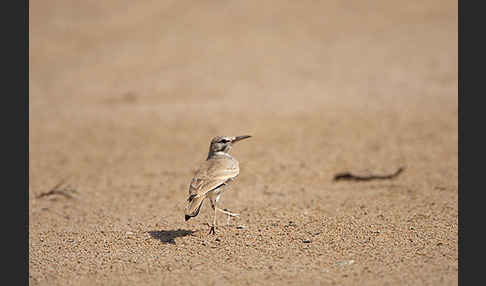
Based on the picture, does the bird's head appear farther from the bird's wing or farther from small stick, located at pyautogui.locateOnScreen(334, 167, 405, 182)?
small stick, located at pyautogui.locateOnScreen(334, 167, 405, 182)

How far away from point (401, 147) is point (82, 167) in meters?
6.53

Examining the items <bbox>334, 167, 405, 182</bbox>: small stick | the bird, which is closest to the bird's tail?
the bird

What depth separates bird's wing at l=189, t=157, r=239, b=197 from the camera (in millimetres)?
5756

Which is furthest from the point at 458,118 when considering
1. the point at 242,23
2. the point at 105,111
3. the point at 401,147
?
the point at 242,23

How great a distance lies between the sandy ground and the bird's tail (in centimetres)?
44

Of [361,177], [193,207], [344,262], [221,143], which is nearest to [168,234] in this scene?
[193,207]

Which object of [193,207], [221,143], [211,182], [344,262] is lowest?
[344,262]

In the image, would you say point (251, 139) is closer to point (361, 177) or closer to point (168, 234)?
point (361, 177)

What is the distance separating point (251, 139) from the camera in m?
12.3

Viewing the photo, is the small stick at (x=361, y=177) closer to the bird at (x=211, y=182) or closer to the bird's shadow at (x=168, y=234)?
the bird at (x=211, y=182)

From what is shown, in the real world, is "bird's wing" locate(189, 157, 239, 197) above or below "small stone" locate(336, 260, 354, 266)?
above

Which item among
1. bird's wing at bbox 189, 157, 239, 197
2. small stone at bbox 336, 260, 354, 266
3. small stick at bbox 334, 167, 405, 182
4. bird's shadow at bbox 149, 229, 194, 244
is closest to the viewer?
small stone at bbox 336, 260, 354, 266

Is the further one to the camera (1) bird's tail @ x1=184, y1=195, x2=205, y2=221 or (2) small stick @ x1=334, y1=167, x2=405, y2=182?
(2) small stick @ x1=334, y1=167, x2=405, y2=182

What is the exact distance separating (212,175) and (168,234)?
0.94 metres
